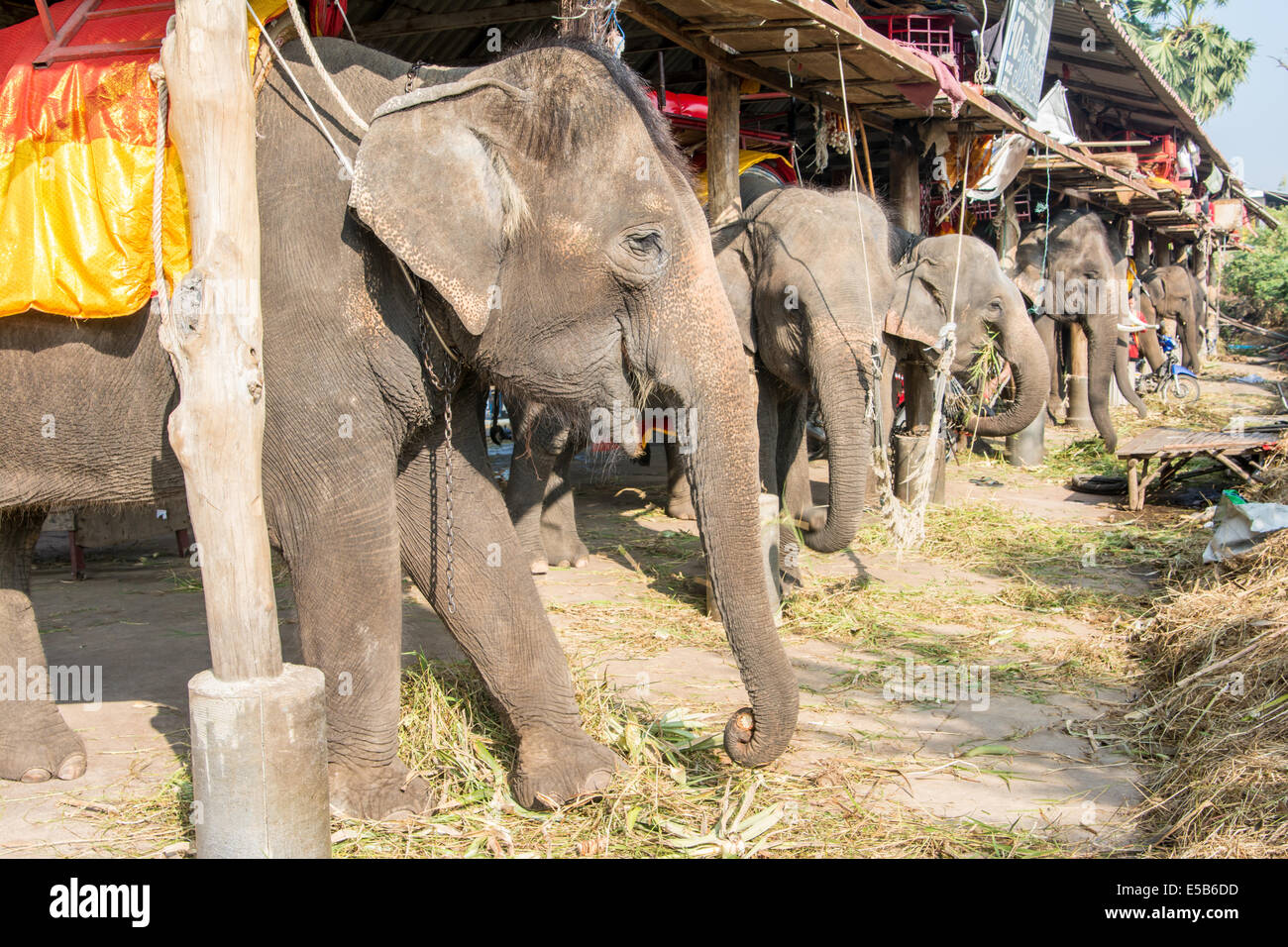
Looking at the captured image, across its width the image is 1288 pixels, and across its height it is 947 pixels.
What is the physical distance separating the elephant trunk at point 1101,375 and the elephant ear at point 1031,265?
904 mm

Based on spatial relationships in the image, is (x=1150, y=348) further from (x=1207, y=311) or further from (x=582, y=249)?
(x=582, y=249)

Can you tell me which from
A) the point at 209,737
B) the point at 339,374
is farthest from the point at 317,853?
the point at 339,374

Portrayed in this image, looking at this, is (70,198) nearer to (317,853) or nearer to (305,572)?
(305,572)

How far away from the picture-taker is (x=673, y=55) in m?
9.42

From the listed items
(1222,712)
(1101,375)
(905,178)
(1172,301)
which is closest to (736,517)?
(1222,712)

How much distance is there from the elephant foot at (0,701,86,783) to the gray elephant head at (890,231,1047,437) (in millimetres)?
5737

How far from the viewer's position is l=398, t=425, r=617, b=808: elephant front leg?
3.53 m

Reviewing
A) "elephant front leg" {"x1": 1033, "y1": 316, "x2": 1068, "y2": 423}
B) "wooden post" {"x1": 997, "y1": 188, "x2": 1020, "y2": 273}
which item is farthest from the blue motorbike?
"wooden post" {"x1": 997, "y1": 188, "x2": 1020, "y2": 273}

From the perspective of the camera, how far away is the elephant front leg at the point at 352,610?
121 inches

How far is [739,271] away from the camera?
6.57 metres

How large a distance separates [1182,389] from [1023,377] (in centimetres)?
1125

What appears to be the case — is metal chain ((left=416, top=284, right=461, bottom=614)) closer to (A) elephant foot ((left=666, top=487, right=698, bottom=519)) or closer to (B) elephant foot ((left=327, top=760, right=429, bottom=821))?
(B) elephant foot ((left=327, top=760, right=429, bottom=821))

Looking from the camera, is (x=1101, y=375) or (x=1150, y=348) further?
(x=1150, y=348)

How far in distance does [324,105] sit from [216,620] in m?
1.44
